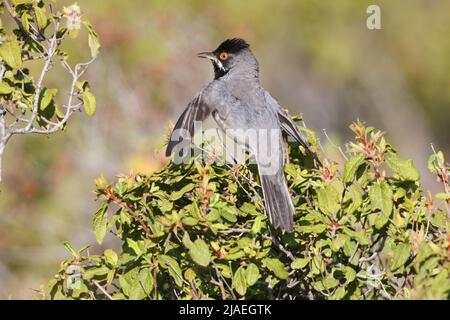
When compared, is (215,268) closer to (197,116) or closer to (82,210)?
(197,116)

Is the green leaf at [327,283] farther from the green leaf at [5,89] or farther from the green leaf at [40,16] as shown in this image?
the green leaf at [40,16]

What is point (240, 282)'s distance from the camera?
447cm

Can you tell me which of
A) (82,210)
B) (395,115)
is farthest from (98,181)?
(395,115)

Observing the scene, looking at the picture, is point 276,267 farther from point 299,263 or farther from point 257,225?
point 257,225

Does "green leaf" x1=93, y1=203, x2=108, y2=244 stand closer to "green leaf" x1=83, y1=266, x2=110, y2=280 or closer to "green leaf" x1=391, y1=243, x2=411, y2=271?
"green leaf" x1=83, y1=266, x2=110, y2=280

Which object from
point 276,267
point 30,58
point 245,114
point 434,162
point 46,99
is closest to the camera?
point 276,267

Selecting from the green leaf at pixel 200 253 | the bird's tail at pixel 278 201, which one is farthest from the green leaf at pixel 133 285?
the bird's tail at pixel 278 201

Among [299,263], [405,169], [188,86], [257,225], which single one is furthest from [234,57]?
[188,86]

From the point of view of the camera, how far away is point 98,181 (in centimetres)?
478

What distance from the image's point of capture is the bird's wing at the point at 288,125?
570 centimetres

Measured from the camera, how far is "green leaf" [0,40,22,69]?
538cm

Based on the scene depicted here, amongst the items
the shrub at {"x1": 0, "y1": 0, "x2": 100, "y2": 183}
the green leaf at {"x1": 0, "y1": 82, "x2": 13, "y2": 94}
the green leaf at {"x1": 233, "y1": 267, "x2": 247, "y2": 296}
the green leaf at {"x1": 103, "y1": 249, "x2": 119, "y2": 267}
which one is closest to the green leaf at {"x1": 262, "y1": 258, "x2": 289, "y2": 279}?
the green leaf at {"x1": 233, "y1": 267, "x2": 247, "y2": 296}

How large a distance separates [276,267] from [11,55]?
2.34 m

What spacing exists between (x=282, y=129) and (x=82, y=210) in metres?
6.89
